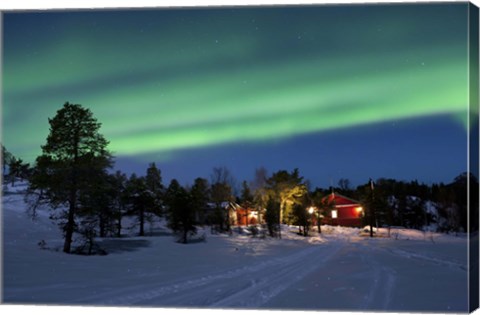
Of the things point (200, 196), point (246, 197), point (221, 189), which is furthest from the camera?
point (246, 197)

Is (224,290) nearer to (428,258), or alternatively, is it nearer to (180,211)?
(180,211)

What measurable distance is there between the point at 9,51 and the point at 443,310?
29.7 ft

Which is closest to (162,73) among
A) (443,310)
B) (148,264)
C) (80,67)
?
(80,67)

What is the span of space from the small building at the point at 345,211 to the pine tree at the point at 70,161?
546cm

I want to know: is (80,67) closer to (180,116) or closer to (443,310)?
(180,116)

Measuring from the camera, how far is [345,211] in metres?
13.4

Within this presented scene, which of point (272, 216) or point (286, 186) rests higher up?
point (286, 186)

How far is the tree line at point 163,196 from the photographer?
10.2m

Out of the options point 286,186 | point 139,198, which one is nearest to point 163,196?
point 139,198

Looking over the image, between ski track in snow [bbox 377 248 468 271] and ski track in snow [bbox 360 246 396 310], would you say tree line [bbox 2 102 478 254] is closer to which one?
ski track in snow [bbox 377 248 468 271]

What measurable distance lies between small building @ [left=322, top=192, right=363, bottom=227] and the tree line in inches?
9.1

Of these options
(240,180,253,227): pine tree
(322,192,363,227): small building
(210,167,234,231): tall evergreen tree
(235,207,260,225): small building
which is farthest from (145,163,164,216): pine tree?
(322,192,363,227): small building

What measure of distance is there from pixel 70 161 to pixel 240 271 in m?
5.73

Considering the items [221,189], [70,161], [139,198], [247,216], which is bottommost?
[247,216]
